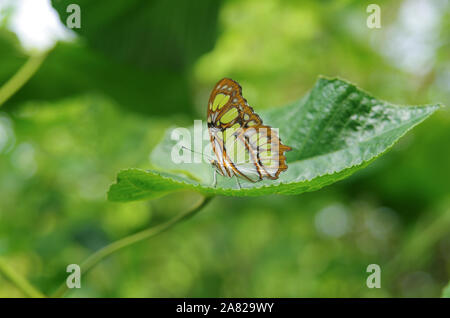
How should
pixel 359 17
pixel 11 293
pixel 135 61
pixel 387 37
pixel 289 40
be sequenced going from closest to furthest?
1. pixel 135 61
2. pixel 11 293
3. pixel 289 40
4. pixel 359 17
5. pixel 387 37

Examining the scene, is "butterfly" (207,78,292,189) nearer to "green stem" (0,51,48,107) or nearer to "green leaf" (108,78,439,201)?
"green leaf" (108,78,439,201)

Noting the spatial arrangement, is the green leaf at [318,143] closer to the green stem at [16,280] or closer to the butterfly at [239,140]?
the butterfly at [239,140]

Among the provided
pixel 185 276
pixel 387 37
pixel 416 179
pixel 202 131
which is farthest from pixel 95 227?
pixel 387 37

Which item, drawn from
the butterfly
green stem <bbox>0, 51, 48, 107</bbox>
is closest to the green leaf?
the butterfly

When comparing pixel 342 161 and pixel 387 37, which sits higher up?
pixel 387 37

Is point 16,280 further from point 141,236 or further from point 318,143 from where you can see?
point 318,143

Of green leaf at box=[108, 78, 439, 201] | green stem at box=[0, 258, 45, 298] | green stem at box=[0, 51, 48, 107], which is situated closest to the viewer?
green leaf at box=[108, 78, 439, 201]
